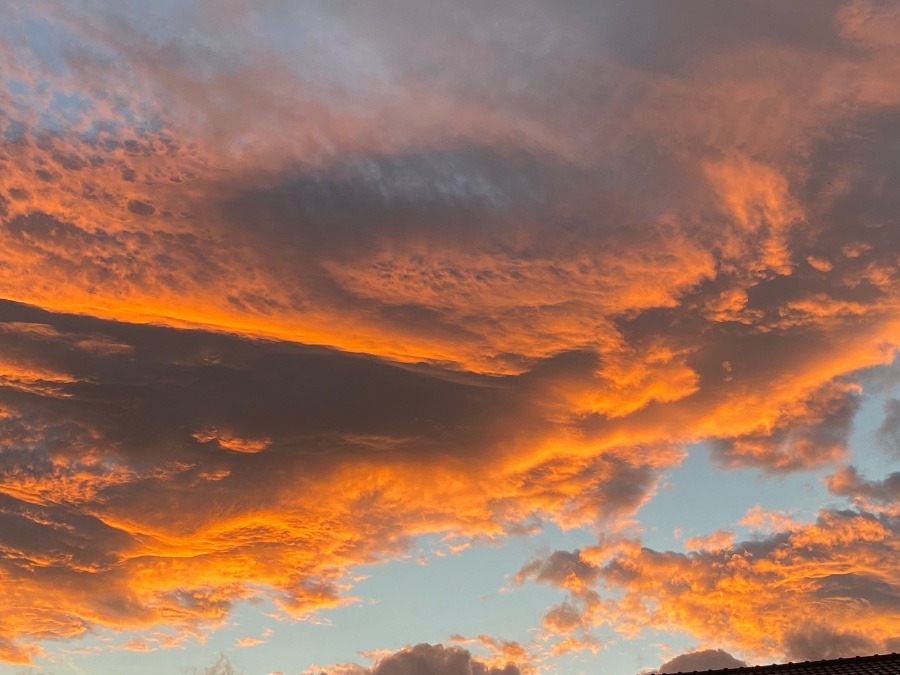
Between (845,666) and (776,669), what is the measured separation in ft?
11.2

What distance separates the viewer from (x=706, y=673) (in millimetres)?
48438

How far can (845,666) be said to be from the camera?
47469 millimetres

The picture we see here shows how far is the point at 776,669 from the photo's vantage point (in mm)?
48312

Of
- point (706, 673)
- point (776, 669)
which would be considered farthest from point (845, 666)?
point (706, 673)

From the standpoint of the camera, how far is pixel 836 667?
4766cm

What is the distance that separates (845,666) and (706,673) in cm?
705

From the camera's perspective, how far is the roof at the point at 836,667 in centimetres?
4609

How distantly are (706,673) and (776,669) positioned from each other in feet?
12.1

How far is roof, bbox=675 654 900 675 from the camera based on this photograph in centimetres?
4609

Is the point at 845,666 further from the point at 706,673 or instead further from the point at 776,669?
the point at 706,673
